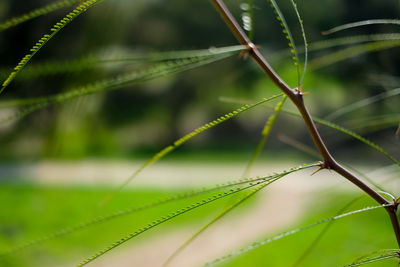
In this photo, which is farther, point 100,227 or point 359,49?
point 100,227

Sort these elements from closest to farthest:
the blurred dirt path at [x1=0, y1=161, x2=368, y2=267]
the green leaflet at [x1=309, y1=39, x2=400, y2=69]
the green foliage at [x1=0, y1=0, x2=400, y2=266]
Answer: the green foliage at [x1=0, y1=0, x2=400, y2=266] → the green leaflet at [x1=309, y1=39, x2=400, y2=69] → the blurred dirt path at [x1=0, y1=161, x2=368, y2=267]

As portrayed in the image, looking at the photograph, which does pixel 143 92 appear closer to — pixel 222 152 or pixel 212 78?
pixel 212 78

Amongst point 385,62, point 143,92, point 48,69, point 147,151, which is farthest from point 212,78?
point 48,69

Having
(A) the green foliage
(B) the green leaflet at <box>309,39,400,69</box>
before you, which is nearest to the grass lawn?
(A) the green foliage

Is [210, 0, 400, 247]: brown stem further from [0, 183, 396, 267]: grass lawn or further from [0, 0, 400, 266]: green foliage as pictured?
[0, 183, 396, 267]: grass lawn

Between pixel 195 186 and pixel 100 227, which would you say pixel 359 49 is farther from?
pixel 195 186

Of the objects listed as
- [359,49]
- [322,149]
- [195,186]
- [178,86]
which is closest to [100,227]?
[195,186]

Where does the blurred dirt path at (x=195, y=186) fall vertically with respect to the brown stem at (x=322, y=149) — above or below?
above

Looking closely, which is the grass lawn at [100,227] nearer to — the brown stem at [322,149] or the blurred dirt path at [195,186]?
the blurred dirt path at [195,186]

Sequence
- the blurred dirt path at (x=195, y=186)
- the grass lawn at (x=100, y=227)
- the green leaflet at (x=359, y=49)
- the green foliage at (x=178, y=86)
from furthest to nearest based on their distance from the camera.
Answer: the blurred dirt path at (x=195, y=186), the grass lawn at (x=100, y=227), the green leaflet at (x=359, y=49), the green foliage at (x=178, y=86)

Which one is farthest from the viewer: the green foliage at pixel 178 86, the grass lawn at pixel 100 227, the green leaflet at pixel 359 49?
the grass lawn at pixel 100 227

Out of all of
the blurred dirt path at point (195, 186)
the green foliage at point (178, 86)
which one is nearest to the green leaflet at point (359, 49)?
the green foliage at point (178, 86)
